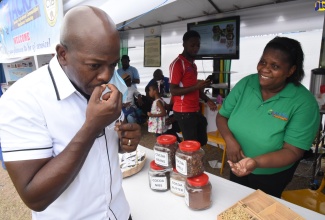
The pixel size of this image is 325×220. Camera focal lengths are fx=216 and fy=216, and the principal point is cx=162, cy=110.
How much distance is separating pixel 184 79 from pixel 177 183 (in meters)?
1.62

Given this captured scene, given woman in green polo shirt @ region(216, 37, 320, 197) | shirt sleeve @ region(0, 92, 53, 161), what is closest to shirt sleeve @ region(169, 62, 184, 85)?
woman in green polo shirt @ region(216, 37, 320, 197)

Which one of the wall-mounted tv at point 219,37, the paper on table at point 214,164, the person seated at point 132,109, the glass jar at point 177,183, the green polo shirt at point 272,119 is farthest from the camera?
the person seated at point 132,109

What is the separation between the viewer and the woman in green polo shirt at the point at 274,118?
47.3 inches

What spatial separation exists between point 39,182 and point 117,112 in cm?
25

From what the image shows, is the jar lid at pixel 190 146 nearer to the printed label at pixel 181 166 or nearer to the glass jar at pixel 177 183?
the printed label at pixel 181 166

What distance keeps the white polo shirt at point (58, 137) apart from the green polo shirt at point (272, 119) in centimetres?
88

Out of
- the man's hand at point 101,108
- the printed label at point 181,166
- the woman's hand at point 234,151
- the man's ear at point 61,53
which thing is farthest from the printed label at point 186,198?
the man's ear at point 61,53

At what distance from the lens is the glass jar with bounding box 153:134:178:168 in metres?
1.14

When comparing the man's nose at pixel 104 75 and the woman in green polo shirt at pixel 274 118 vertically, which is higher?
the man's nose at pixel 104 75

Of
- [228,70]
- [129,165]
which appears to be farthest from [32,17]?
[228,70]

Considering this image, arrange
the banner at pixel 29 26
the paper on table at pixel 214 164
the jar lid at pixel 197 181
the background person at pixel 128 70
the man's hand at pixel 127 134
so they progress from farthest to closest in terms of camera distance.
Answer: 1. the background person at pixel 128 70
2. the paper on table at pixel 214 164
3. the banner at pixel 29 26
4. the jar lid at pixel 197 181
5. the man's hand at pixel 127 134

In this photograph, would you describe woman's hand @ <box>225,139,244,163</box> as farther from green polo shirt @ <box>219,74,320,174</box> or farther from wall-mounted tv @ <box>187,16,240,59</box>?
wall-mounted tv @ <box>187,16,240,59</box>

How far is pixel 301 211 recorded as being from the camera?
3.31 feet

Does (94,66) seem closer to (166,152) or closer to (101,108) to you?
(101,108)
